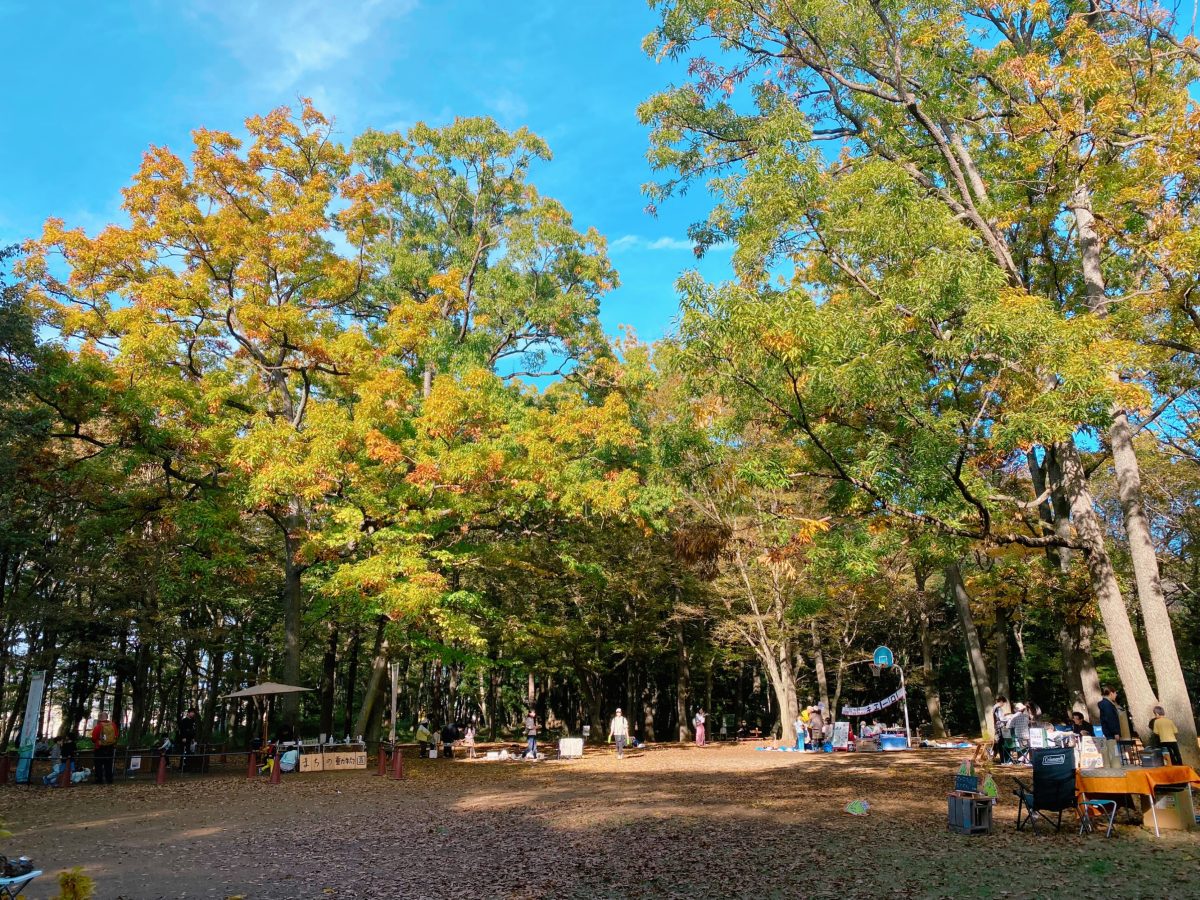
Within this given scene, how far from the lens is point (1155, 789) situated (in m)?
7.55

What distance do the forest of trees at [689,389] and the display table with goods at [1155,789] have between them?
7.81ft

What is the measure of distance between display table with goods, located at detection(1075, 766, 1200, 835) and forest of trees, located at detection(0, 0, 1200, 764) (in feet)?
7.81

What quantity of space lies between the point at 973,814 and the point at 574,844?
13.9 feet

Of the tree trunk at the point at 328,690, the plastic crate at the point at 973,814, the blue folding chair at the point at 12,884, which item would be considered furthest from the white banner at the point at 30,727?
the plastic crate at the point at 973,814

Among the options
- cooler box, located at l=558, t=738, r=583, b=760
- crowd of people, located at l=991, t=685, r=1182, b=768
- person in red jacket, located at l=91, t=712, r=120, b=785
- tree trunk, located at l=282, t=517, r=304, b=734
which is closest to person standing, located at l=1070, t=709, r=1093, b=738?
crowd of people, located at l=991, t=685, r=1182, b=768

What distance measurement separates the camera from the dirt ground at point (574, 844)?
6.18 meters

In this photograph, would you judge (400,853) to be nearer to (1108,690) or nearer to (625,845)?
(625,845)

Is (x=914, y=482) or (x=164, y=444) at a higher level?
(x=164, y=444)

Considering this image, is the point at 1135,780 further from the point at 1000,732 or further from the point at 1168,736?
the point at 1000,732

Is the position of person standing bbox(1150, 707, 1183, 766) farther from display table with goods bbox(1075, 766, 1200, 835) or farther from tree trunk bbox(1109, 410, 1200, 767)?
display table with goods bbox(1075, 766, 1200, 835)

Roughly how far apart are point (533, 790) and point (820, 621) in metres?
18.4

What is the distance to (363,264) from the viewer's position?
19938mm

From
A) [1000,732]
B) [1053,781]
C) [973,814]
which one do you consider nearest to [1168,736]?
[1053,781]

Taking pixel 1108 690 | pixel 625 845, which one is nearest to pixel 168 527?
pixel 625 845
